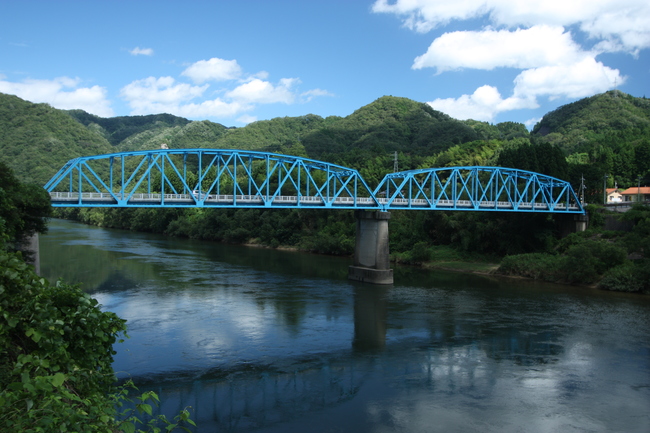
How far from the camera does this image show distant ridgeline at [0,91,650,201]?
8250 centimetres

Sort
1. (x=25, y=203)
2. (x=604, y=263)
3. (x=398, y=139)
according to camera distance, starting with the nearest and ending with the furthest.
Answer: (x=25, y=203) < (x=604, y=263) < (x=398, y=139)

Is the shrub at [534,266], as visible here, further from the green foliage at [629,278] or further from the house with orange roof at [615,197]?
the house with orange roof at [615,197]

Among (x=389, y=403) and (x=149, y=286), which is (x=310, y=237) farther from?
(x=389, y=403)

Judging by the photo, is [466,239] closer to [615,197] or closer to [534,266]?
[534,266]

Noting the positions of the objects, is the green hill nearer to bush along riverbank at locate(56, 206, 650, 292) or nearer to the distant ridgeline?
the distant ridgeline

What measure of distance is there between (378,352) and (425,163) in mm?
84418

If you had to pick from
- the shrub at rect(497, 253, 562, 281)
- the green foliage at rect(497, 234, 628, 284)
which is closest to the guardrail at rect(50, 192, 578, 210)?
the shrub at rect(497, 253, 562, 281)

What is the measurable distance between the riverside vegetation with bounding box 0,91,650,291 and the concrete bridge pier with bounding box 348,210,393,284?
12661 millimetres

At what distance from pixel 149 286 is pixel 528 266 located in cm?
3320

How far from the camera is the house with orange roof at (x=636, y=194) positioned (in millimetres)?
70287

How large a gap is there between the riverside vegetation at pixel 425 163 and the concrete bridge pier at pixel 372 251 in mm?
12661

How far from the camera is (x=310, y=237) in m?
72.6

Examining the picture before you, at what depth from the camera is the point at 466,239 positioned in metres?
58.5

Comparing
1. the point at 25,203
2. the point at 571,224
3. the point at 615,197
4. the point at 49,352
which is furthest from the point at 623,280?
the point at 49,352
